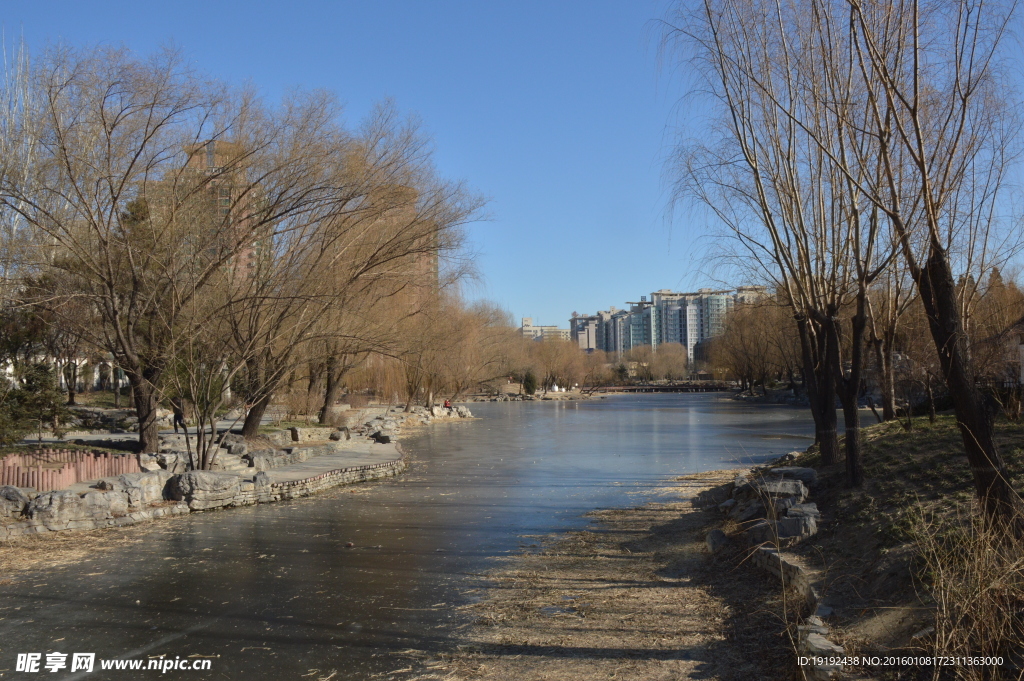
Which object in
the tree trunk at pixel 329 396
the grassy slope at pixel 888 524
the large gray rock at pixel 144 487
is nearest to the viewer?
the grassy slope at pixel 888 524

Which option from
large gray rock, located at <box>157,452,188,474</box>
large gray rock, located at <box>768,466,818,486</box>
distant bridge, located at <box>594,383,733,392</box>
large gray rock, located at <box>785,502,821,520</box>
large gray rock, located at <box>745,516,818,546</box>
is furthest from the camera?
distant bridge, located at <box>594,383,733,392</box>

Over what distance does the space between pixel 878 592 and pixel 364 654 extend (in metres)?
3.73

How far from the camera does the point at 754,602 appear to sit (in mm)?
6289

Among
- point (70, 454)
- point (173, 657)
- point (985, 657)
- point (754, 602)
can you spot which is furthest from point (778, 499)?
point (70, 454)

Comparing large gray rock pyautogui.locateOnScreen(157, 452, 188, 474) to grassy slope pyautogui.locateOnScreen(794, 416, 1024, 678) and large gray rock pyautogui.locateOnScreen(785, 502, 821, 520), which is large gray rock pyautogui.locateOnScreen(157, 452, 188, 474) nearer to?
large gray rock pyautogui.locateOnScreen(785, 502, 821, 520)

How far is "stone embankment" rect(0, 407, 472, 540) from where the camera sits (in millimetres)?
9797

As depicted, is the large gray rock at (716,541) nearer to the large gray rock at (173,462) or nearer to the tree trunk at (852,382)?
the tree trunk at (852,382)

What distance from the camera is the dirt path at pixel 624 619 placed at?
5.08 metres

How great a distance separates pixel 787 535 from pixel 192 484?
29.9 feet

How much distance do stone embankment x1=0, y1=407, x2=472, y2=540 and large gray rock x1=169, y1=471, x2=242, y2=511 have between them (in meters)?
0.01

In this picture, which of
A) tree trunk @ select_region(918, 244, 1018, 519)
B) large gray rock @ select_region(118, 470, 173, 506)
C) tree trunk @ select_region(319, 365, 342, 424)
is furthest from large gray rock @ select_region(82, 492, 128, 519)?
tree trunk @ select_region(319, 365, 342, 424)

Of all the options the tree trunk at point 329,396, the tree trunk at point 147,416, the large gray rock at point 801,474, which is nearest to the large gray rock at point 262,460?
the tree trunk at point 147,416

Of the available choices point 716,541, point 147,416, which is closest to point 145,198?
point 147,416

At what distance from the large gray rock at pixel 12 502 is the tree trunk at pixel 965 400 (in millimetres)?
10511
